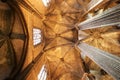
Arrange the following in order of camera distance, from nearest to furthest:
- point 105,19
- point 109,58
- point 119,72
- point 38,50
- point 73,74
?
point 119,72 → point 109,58 → point 105,19 → point 38,50 → point 73,74

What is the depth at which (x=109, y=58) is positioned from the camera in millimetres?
7246

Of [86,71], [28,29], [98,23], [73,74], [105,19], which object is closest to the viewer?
[105,19]

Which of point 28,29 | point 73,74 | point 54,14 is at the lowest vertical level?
point 73,74

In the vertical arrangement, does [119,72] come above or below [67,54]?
above

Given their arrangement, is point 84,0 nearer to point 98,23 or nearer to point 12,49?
point 98,23

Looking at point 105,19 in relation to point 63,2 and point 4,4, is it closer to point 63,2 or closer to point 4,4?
point 4,4

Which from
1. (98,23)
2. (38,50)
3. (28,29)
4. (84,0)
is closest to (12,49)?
(28,29)

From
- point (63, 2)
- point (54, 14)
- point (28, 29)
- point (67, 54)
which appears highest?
point (63, 2)

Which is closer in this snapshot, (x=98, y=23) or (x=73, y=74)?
(x=98, y=23)

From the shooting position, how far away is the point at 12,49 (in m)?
10.3

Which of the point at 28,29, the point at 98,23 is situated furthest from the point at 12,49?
the point at 98,23

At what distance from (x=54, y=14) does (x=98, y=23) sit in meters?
6.61

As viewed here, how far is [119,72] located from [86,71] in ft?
28.9

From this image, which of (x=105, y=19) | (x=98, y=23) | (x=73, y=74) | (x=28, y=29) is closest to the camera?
(x=105, y=19)
